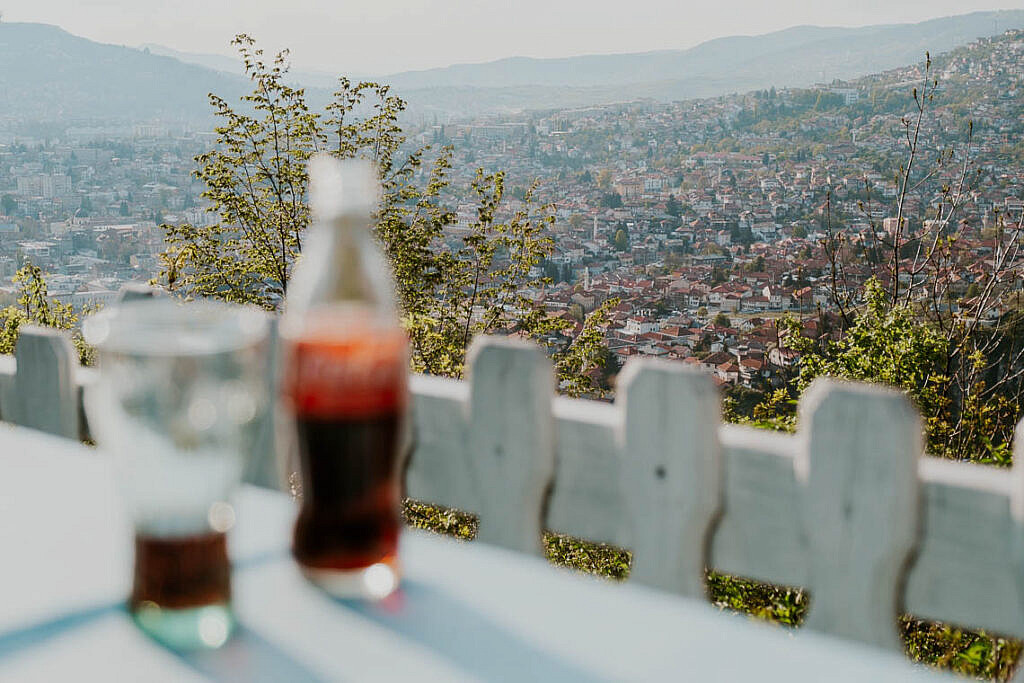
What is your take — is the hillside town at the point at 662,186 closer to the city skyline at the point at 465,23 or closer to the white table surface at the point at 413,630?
the white table surface at the point at 413,630

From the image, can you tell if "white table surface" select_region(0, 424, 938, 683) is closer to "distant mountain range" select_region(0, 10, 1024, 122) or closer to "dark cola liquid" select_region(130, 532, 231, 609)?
"dark cola liquid" select_region(130, 532, 231, 609)

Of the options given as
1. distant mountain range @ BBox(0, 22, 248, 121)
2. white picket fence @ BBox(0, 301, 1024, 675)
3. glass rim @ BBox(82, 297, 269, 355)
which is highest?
distant mountain range @ BBox(0, 22, 248, 121)

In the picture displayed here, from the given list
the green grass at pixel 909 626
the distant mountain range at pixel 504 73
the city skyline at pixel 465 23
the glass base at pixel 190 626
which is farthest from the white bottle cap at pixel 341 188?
the city skyline at pixel 465 23

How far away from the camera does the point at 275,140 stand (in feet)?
30.1

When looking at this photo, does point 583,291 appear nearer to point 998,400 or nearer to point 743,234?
point 743,234

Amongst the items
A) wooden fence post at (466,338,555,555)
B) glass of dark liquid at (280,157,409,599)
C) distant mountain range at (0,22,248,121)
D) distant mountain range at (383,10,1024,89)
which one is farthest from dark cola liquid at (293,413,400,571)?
distant mountain range at (383,10,1024,89)

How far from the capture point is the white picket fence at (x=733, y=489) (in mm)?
794

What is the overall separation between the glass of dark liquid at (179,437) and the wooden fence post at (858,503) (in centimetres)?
50

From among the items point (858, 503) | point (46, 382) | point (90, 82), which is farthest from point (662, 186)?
point (858, 503)

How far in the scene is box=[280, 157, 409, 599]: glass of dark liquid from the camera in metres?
0.59

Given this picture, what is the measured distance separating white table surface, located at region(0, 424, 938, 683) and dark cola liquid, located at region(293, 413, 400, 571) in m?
0.03

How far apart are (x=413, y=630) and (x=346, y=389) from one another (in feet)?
0.50

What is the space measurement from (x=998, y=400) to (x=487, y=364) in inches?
154

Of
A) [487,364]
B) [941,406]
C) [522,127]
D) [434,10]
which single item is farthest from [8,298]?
[434,10]
